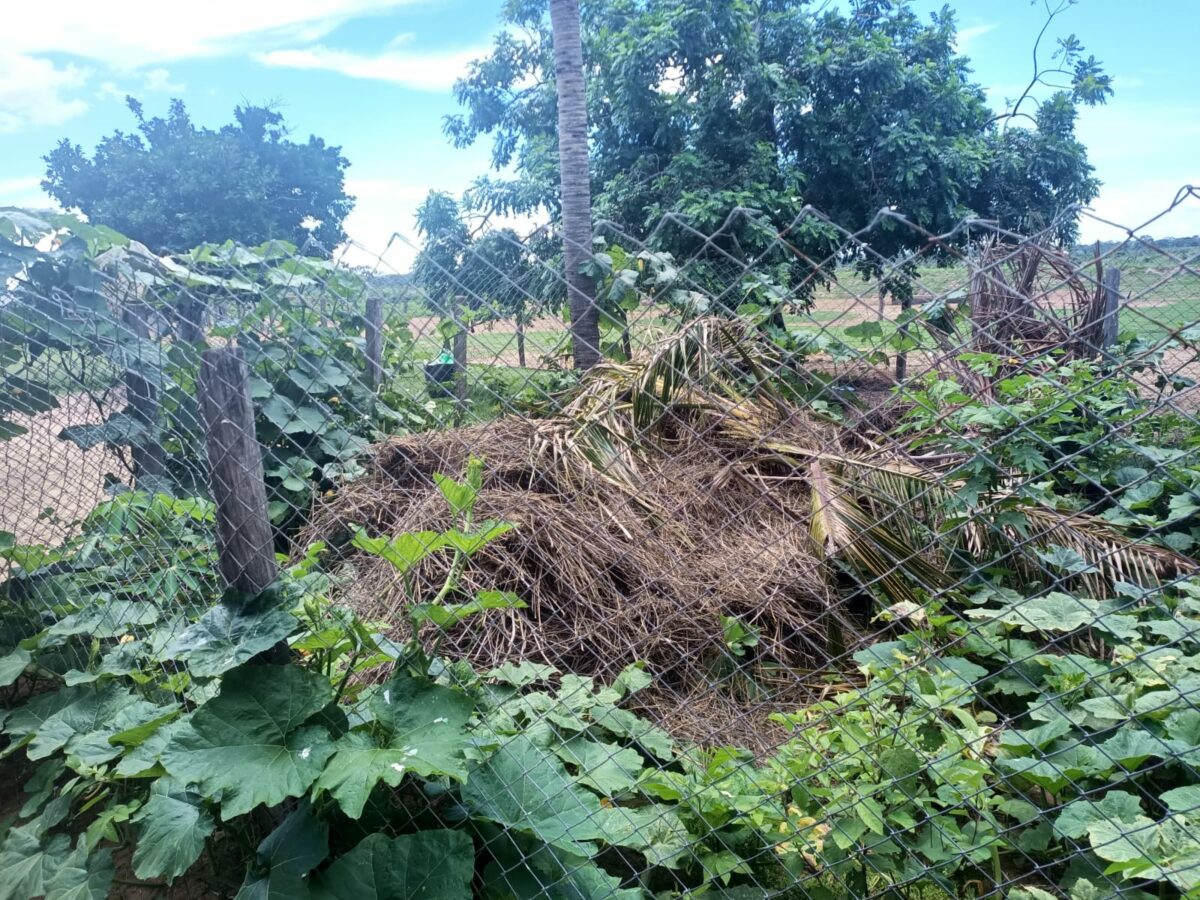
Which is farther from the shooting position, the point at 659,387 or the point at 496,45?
the point at 496,45

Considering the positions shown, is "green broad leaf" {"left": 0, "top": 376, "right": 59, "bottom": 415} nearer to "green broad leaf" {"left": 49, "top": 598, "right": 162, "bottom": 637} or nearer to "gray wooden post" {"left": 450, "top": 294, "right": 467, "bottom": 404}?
"green broad leaf" {"left": 49, "top": 598, "right": 162, "bottom": 637}

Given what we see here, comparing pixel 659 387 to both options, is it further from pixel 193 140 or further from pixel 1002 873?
pixel 193 140

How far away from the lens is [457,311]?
206cm

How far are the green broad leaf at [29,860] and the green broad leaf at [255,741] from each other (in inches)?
27.6

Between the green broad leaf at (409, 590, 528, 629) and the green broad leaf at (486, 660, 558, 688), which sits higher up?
the green broad leaf at (409, 590, 528, 629)

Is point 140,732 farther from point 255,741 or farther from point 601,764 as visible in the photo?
point 601,764

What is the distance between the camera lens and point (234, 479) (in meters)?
1.80

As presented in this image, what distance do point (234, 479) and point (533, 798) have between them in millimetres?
1008

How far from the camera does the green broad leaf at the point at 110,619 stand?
7.66 ft

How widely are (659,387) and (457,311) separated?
1.08m

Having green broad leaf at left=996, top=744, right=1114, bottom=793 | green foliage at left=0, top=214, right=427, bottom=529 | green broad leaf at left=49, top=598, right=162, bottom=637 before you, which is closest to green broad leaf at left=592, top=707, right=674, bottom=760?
green broad leaf at left=996, top=744, right=1114, bottom=793

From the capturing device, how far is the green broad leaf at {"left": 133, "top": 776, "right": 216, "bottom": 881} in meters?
1.56

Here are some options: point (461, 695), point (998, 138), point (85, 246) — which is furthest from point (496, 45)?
point (461, 695)

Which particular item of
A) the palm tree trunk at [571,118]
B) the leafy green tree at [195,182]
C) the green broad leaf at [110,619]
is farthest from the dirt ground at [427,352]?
the leafy green tree at [195,182]
